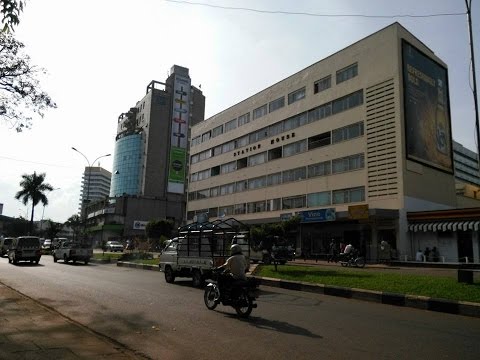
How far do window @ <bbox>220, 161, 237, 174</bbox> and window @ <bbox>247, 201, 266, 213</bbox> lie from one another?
7.06m

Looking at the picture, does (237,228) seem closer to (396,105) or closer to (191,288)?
(191,288)

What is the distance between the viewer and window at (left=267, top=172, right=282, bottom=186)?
50.1 metres

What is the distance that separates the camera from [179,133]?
349ft

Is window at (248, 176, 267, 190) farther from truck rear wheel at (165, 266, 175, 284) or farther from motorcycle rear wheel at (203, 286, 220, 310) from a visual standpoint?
motorcycle rear wheel at (203, 286, 220, 310)

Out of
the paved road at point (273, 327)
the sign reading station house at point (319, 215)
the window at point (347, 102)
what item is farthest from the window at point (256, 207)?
the paved road at point (273, 327)

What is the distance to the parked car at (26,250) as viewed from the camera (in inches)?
1184

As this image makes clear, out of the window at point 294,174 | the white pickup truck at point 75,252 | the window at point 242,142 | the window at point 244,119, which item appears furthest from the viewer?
the window at point 244,119

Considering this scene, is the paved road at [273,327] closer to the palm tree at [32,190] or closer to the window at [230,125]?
the window at [230,125]

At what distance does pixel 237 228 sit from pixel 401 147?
2341 cm

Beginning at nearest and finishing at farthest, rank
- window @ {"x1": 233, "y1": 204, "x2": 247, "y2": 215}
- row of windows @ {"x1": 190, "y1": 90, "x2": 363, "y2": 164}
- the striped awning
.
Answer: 1. the striped awning
2. row of windows @ {"x1": 190, "y1": 90, "x2": 363, "y2": 164}
3. window @ {"x1": 233, "y1": 204, "x2": 247, "y2": 215}

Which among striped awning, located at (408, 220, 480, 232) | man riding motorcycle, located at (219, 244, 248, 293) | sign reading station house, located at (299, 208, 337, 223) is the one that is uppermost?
sign reading station house, located at (299, 208, 337, 223)

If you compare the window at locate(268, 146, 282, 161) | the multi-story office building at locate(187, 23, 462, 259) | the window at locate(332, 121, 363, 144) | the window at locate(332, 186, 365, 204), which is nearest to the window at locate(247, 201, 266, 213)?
the multi-story office building at locate(187, 23, 462, 259)

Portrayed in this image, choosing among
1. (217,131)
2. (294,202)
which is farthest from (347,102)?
(217,131)

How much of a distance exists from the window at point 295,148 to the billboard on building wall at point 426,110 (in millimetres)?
12044
